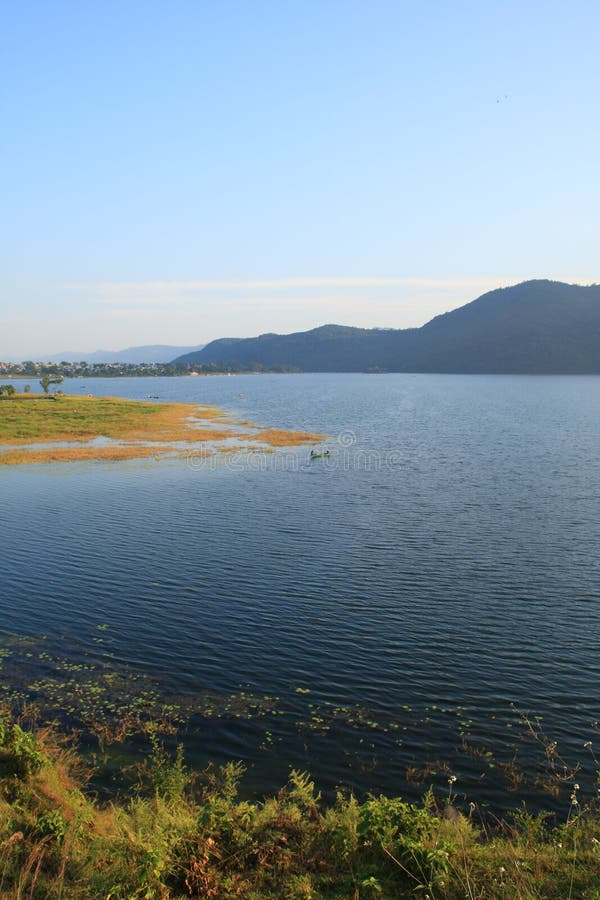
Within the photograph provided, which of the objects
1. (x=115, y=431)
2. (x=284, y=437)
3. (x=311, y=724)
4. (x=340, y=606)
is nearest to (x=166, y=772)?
(x=311, y=724)

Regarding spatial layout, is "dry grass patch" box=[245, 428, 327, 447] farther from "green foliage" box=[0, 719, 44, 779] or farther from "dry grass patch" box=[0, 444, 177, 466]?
"green foliage" box=[0, 719, 44, 779]

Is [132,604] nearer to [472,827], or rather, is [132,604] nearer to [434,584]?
[434,584]

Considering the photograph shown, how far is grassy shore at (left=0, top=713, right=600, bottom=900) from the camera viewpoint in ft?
38.8

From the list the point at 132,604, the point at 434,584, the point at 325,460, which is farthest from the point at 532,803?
the point at 325,460

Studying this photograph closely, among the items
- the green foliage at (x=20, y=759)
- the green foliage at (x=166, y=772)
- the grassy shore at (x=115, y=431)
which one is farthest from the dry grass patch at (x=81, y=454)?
the green foliage at (x=20, y=759)

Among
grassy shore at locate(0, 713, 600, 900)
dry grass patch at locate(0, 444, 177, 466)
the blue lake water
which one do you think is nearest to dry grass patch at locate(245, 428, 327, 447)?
dry grass patch at locate(0, 444, 177, 466)

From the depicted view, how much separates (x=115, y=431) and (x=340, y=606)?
8253 cm

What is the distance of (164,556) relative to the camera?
124 feet

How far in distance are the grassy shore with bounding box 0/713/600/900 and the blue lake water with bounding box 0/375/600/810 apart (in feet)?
9.38

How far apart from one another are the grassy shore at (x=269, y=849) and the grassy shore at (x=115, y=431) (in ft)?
215

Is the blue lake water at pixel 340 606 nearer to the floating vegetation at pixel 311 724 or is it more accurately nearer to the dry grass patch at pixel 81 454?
the floating vegetation at pixel 311 724

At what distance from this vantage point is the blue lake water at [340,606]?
19.5 meters

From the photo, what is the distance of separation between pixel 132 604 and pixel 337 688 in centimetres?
1304

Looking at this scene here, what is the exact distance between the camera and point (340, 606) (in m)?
29.8
